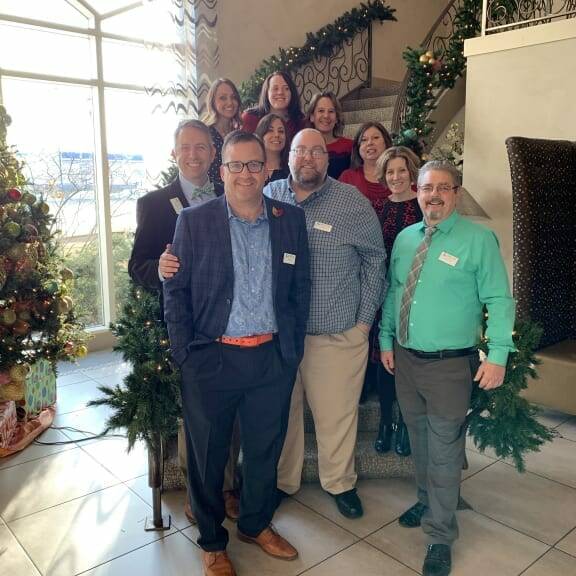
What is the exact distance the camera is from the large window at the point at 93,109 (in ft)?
16.4

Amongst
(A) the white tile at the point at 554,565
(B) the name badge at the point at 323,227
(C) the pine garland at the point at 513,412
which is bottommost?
(A) the white tile at the point at 554,565

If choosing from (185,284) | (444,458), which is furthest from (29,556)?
A: (444,458)

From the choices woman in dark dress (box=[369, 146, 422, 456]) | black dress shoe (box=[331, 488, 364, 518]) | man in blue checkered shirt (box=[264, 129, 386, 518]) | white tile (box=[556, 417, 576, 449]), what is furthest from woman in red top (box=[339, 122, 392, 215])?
white tile (box=[556, 417, 576, 449])

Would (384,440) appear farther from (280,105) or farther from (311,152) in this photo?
(280,105)

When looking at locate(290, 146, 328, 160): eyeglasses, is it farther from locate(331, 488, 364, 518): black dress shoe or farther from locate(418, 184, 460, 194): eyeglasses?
locate(331, 488, 364, 518): black dress shoe

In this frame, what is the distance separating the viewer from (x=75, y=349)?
3.30 m

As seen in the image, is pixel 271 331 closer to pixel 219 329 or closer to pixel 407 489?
pixel 219 329

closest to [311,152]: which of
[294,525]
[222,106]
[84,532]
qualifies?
[222,106]

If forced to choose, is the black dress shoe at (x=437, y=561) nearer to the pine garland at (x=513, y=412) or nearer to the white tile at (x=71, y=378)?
the pine garland at (x=513, y=412)

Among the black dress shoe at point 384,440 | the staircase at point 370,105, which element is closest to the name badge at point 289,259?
the black dress shoe at point 384,440

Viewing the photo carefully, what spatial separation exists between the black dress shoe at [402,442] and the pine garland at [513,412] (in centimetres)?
51

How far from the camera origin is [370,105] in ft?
22.0

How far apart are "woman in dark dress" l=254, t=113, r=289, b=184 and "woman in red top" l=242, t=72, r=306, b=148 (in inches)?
20.9

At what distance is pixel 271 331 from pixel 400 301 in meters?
0.54
